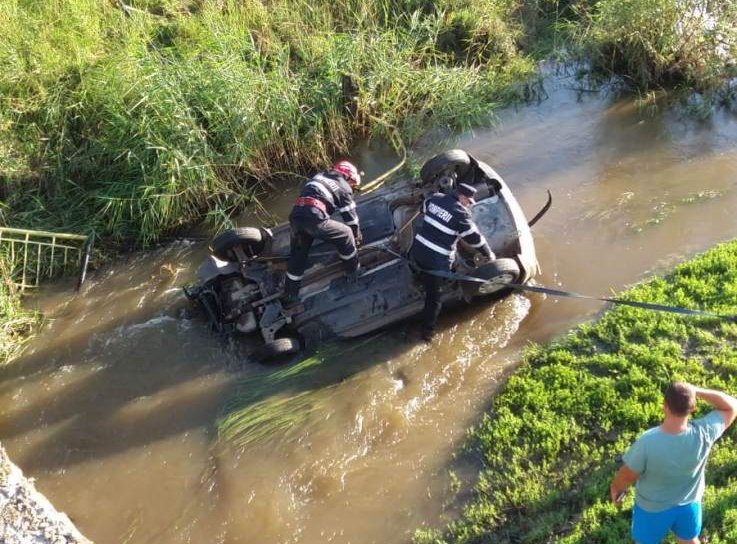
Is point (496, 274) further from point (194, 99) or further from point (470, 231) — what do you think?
point (194, 99)

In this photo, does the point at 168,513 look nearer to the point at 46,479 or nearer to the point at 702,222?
the point at 46,479

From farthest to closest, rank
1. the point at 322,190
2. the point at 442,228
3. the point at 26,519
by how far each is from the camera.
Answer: the point at 322,190 < the point at 442,228 < the point at 26,519

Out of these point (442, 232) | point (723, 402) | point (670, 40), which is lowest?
point (442, 232)

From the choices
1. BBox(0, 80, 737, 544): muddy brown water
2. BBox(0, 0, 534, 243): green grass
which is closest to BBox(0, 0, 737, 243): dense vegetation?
BBox(0, 0, 534, 243): green grass

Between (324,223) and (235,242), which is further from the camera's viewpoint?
(235,242)

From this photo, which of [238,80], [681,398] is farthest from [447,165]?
[681,398]

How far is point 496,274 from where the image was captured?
20.1 ft

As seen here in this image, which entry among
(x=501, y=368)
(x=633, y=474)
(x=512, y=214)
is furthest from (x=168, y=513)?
(x=512, y=214)

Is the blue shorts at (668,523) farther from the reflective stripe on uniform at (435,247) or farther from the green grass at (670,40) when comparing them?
the green grass at (670,40)

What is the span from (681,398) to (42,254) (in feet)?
24.2

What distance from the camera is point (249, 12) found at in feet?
33.9

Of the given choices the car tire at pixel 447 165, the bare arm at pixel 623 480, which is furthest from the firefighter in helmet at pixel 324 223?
the bare arm at pixel 623 480

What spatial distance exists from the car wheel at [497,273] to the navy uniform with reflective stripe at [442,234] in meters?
0.23

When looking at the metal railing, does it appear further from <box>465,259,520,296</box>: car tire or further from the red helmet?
<box>465,259,520,296</box>: car tire
